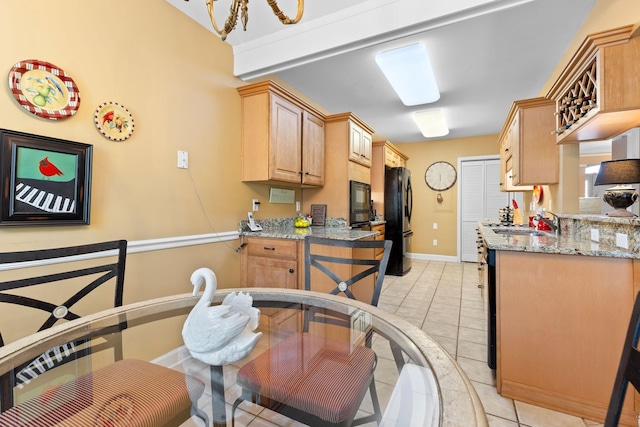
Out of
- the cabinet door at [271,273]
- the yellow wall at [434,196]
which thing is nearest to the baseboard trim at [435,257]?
the yellow wall at [434,196]

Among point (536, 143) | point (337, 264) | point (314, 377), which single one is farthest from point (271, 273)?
point (536, 143)

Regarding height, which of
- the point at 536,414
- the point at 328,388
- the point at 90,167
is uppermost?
the point at 90,167

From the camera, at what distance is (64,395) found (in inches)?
30.2

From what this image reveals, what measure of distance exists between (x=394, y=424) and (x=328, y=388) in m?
0.28

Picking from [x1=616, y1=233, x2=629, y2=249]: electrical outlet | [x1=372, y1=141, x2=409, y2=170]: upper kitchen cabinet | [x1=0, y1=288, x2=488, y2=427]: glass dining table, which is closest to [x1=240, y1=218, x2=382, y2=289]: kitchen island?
[x1=0, y1=288, x2=488, y2=427]: glass dining table

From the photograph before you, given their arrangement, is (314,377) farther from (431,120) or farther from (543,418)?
(431,120)

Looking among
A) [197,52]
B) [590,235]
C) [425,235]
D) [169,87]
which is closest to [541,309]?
[590,235]

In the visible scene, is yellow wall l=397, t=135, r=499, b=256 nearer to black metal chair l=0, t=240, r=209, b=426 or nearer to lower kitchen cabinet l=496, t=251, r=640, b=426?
lower kitchen cabinet l=496, t=251, r=640, b=426

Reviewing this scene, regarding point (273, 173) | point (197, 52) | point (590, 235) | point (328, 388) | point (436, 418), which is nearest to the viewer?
point (436, 418)

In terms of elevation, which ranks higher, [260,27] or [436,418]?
[260,27]

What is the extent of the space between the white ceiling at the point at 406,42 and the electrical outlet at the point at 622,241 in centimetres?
140

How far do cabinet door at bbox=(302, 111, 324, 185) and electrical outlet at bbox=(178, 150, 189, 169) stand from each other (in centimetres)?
111

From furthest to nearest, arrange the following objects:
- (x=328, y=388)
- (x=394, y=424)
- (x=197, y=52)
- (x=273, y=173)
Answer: (x=273, y=173), (x=197, y=52), (x=328, y=388), (x=394, y=424)

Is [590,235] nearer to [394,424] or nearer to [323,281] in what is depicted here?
[323,281]
